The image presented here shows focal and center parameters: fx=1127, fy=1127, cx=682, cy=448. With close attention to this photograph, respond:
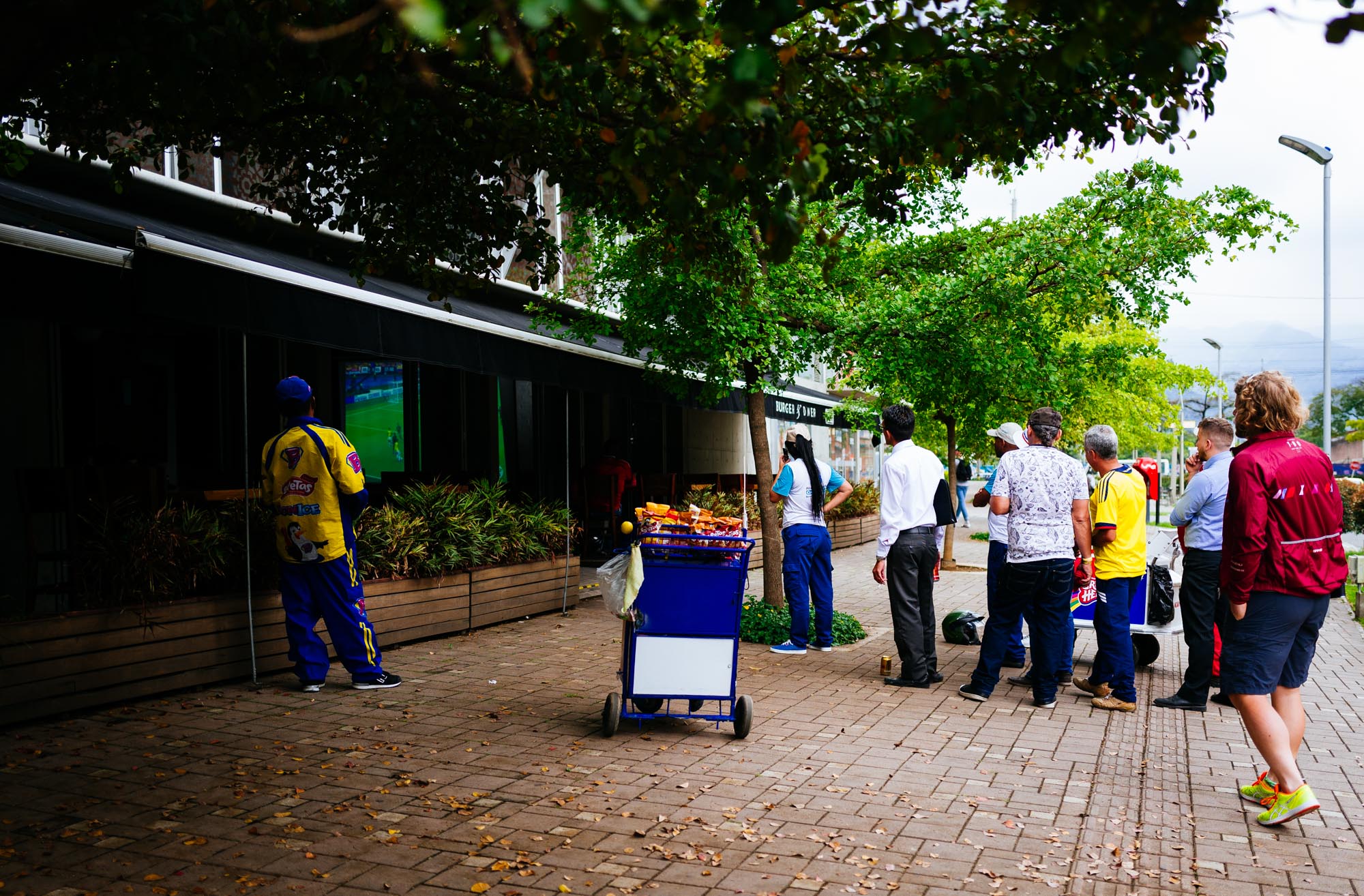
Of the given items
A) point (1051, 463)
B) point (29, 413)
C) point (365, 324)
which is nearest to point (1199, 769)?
point (1051, 463)

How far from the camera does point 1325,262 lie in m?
22.9

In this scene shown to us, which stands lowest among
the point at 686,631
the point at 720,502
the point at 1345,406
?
the point at 686,631

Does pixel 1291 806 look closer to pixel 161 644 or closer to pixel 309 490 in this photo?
pixel 309 490

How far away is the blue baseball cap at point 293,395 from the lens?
7.10 meters

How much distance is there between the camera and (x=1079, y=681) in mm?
7621

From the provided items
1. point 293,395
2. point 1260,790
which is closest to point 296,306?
point 293,395

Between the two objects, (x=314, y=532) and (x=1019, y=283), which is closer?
(x=314, y=532)

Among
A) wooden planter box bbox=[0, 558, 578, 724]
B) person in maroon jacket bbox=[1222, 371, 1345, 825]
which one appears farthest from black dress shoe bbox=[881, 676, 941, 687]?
wooden planter box bbox=[0, 558, 578, 724]

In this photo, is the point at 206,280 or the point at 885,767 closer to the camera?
the point at 885,767

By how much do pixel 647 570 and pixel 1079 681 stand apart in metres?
3.40

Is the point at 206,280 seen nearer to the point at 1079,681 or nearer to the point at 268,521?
the point at 268,521

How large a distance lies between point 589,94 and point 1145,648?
6.05m

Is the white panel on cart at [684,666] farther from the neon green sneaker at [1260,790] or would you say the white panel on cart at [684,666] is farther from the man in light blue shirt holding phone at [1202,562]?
the man in light blue shirt holding phone at [1202,562]

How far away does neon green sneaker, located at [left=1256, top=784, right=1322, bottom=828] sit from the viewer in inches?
184
